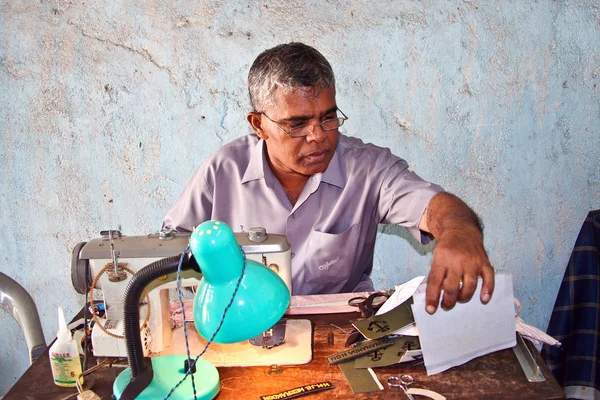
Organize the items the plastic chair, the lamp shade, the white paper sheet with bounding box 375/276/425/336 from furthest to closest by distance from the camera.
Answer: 1. the plastic chair
2. the white paper sheet with bounding box 375/276/425/336
3. the lamp shade

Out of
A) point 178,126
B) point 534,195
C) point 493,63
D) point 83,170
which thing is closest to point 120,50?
point 178,126

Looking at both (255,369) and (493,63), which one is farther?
(493,63)

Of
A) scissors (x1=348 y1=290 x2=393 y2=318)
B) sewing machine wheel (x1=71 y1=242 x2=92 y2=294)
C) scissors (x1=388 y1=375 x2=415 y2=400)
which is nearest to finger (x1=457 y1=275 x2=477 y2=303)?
scissors (x1=388 y1=375 x2=415 y2=400)

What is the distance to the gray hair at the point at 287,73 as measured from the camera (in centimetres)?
171

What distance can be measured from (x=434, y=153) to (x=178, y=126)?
1.12 m

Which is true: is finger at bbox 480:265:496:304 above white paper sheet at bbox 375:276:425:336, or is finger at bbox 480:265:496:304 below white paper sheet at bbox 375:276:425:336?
above

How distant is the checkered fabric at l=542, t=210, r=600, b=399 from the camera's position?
2.02 m

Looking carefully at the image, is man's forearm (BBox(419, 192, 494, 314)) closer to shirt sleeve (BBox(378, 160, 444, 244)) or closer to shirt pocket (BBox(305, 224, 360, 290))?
shirt sleeve (BBox(378, 160, 444, 244))

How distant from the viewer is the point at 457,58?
2330 mm

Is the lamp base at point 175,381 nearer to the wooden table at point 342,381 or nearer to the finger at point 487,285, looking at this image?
the wooden table at point 342,381

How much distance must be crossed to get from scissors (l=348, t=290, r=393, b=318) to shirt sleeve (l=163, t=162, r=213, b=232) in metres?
0.69

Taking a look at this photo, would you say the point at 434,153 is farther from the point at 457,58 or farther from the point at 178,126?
the point at 178,126

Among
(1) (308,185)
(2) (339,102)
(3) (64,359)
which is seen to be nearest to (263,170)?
(1) (308,185)

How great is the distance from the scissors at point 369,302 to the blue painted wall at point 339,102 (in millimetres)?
941
